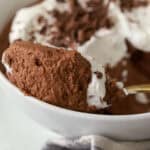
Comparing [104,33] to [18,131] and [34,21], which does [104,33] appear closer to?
[34,21]

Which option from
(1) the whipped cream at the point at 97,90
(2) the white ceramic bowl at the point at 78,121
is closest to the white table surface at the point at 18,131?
(2) the white ceramic bowl at the point at 78,121

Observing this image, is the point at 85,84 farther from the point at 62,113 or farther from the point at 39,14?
the point at 39,14

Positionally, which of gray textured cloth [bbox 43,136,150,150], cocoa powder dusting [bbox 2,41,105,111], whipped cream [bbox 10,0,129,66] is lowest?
gray textured cloth [bbox 43,136,150,150]

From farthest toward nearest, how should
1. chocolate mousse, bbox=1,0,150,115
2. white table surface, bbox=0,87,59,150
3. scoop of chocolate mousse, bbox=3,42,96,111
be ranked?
chocolate mousse, bbox=1,0,150,115, white table surface, bbox=0,87,59,150, scoop of chocolate mousse, bbox=3,42,96,111

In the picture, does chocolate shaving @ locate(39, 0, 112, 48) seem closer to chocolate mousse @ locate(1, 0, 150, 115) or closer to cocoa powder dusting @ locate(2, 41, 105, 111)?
chocolate mousse @ locate(1, 0, 150, 115)

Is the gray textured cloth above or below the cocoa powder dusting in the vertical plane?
below

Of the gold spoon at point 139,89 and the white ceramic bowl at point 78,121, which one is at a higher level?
the white ceramic bowl at point 78,121

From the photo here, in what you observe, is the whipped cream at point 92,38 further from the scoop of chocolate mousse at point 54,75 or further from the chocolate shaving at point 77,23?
the scoop of chocolate mousse at point 54,75

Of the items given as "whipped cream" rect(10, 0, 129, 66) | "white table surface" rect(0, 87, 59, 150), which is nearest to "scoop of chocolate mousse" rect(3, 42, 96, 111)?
"white table surface" rect(0, 87, 59, 150)
